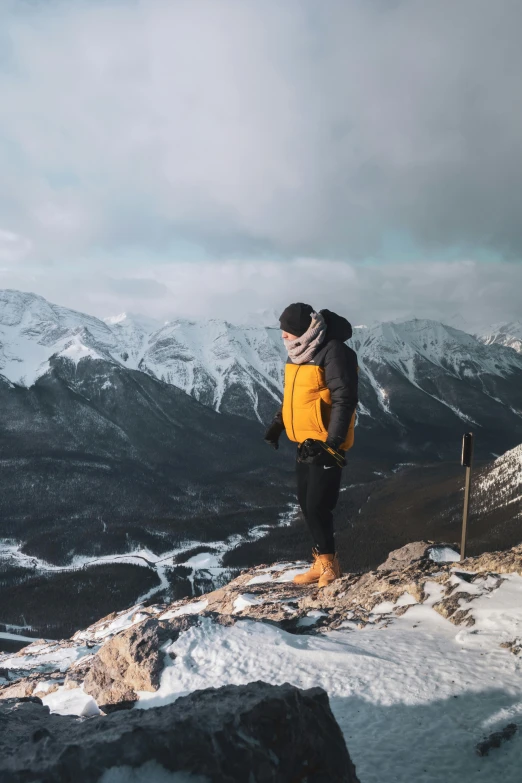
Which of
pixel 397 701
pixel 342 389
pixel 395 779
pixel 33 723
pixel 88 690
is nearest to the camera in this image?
pixel 395 779

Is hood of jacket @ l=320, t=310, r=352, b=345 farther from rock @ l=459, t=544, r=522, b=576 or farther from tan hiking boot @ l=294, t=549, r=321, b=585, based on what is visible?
tan hiking boot @ l=294, t=549, r=321, b=585

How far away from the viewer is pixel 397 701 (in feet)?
16.1

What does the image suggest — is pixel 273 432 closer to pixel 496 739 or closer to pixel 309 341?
pixel 309 341

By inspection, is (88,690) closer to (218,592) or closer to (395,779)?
(395,779)

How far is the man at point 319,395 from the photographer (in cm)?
830

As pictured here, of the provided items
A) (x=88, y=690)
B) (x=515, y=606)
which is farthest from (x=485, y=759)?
(x=88, y=690)

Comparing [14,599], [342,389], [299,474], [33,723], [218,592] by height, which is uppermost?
[342,389]

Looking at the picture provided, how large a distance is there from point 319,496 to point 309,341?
2905mm

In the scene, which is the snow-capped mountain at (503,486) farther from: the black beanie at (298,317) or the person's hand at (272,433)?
the black beanie at (298,317)

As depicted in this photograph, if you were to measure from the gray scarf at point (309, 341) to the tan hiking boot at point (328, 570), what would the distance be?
15.2ft

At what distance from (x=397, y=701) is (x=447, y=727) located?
1.90 feet

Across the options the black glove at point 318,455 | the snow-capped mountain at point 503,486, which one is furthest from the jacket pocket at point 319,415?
the snow-capped mountain at point 503,486

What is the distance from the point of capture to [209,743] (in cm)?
319

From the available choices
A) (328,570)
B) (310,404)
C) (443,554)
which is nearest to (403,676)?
(310,404)
